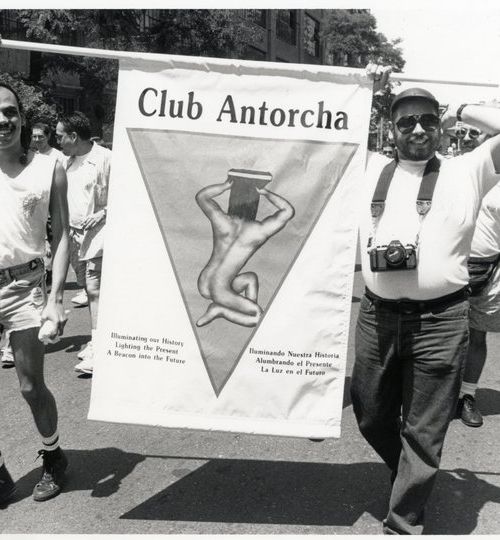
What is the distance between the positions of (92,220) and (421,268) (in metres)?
3.11

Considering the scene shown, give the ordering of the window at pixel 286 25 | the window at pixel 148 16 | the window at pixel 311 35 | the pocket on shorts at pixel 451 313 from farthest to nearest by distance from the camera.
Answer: the window at pixel 311 35
the window at pixel 286 25
the window at pixel 148 16
the pocket on shorts at pixel 451 313

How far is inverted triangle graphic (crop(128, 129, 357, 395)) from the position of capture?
2.69m

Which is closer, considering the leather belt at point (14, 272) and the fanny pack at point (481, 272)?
the leather belt at point (14, 272)

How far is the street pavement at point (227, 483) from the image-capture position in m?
2.88

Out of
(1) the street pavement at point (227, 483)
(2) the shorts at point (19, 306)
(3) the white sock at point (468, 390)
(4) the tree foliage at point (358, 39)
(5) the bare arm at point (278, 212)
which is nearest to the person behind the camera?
(5) the bare arm at point (278, 212)

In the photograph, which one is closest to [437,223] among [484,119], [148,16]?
[484,119]

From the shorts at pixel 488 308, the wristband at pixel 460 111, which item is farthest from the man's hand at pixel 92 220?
the wristband at pixel 460 111

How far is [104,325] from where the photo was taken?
109 inches

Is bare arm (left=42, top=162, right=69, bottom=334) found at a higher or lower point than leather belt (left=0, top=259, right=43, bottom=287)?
higher

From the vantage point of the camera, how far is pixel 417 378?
2.66 m

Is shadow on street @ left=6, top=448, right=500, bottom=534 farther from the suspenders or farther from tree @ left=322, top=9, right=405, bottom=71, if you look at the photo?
tree @ left=322, top=9, right=405, bottom=71

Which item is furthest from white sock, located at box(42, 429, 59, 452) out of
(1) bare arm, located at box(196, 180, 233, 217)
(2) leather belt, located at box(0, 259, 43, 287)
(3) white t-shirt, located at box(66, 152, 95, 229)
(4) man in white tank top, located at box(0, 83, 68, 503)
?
(3) white t-shirt, located at box(66, 152, 95, 229)

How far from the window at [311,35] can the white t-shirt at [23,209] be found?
3704 cm

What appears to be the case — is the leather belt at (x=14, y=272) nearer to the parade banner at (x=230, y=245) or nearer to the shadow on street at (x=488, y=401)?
the parade banner at (x=230, y=245)
